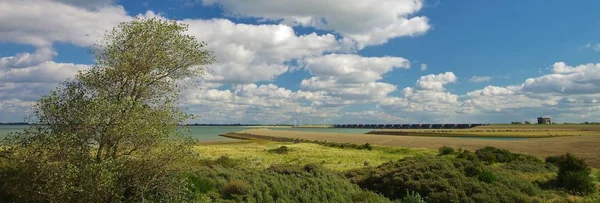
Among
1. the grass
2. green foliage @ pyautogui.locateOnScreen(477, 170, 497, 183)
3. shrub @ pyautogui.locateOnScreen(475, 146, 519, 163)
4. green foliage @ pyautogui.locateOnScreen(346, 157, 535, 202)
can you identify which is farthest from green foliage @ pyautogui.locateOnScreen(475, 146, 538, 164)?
green foliage @ pyautogui.locateOnScreen(477, 170, 497, 183)

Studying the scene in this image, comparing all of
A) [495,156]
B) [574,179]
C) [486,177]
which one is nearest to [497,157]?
[495,156]

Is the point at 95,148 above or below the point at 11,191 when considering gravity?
above

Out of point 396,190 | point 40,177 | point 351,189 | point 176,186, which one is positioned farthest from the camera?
point 396,190

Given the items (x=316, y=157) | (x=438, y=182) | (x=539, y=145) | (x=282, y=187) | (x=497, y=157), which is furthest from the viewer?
(x=539, y=145)

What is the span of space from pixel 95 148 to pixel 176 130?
2829mm

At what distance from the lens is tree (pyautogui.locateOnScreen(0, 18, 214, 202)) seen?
13977 millimetres

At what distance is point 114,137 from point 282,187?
766cm

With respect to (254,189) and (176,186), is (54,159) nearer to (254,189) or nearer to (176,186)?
(176,186)

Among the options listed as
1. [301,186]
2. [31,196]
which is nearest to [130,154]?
[31,196]

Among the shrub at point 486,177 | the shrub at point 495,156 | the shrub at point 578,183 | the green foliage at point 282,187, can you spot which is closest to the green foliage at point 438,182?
the shrub at point 486,177

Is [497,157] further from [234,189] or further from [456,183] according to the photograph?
[234,189]

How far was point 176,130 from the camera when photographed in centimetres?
1620

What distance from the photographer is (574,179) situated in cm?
2483

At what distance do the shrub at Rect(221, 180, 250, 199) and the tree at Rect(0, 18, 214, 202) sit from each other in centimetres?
212
